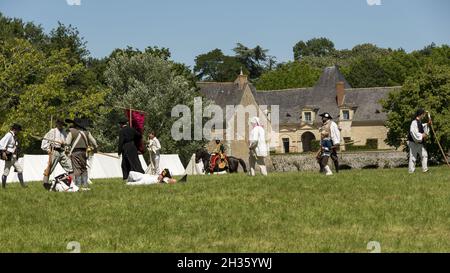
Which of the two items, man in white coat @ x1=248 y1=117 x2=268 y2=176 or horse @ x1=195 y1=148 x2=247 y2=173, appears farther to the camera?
horse @ x1=195 y1=148 x2=247 y2=173

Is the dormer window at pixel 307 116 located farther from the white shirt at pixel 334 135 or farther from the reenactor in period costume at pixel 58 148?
the reenactor in period costume at pixel 58 148

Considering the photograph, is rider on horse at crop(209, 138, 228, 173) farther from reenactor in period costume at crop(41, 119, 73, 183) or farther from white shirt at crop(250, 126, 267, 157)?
reenactor in period costume at crop(41, 119, 73, 183)

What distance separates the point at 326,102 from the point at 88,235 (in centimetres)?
10283

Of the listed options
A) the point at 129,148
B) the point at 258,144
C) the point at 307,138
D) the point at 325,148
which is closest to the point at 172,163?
the point at 258,144

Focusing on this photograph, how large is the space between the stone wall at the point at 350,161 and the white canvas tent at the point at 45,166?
40.9 m

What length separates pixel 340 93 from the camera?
11631cm

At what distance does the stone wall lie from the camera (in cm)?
8714

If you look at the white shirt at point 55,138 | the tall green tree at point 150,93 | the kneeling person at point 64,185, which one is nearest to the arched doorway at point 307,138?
the tall green tree at point 150,93

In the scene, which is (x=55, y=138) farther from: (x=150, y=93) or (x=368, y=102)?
(x=368, y=102)

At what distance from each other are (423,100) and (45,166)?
43.1m

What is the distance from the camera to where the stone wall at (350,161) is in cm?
8714

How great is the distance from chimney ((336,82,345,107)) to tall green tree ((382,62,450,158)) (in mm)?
32639

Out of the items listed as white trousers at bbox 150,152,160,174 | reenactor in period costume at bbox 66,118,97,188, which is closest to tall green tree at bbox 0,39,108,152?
white trousers at bbox 150,152,160,174

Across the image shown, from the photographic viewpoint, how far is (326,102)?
11725 cm
